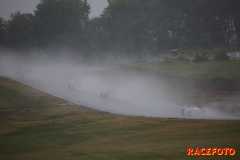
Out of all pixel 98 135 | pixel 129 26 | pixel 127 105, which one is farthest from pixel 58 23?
pixel 98 135

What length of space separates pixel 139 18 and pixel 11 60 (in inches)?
2159

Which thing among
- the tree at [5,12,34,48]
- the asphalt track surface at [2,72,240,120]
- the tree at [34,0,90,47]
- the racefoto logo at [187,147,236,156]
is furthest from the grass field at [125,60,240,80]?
the tree at [34,0,90,47]

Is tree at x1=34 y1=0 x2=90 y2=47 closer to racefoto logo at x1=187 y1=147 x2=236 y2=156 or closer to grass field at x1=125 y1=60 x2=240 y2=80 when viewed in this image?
grass field at x1=125 y1=60 x2=240 y2=80

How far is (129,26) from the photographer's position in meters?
144

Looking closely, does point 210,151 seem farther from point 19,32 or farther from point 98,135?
point 19,32

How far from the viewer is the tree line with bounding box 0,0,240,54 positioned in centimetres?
12475

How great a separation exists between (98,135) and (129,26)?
123 meters

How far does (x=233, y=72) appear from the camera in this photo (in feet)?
163

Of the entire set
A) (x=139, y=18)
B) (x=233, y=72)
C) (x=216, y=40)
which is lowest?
(x=233, y=72)

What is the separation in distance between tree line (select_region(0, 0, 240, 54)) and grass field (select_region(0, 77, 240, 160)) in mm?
91154

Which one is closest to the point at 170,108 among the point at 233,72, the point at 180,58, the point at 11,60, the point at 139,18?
the point at 233,72

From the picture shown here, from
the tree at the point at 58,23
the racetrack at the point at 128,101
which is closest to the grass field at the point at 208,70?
the racetrack at the point at 128,101

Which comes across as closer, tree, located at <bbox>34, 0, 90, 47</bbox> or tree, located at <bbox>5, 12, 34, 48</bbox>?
tree, located at <bbox>5, 12, 34, 48</bbox>

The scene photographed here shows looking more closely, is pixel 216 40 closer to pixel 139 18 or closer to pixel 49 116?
pixel 139 18
